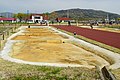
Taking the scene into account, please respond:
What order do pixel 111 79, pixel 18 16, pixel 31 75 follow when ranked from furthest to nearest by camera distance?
pixel 18 16 → pixel 31 75 → pixel 111 79

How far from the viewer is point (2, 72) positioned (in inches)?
370

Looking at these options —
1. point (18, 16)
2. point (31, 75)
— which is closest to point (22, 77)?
point (31, 75)

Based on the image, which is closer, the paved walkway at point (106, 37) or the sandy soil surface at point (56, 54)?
the sandy soil surface at point (56, 54)

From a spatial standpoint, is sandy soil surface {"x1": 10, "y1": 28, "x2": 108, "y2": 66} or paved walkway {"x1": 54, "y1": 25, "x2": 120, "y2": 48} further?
paved walkway {"x1": 54, "y1": 25, "x2": 120, "y2": 48}

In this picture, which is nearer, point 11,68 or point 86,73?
point 86,73

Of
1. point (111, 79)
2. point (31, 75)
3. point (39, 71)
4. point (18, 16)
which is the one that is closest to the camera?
point (111, 79)

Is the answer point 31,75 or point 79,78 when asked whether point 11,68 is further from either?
point 79,78

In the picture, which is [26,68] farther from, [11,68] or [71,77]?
[71,77]

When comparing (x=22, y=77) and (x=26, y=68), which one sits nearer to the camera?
(x=22, y=77)

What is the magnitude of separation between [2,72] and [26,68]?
3.64ft

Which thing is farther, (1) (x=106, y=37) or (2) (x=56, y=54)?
(1) (x=106, y=37)

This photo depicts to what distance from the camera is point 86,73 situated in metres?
9.37

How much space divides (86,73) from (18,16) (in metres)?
117

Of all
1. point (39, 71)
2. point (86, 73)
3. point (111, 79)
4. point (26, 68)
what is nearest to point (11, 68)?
point (26, 68)
